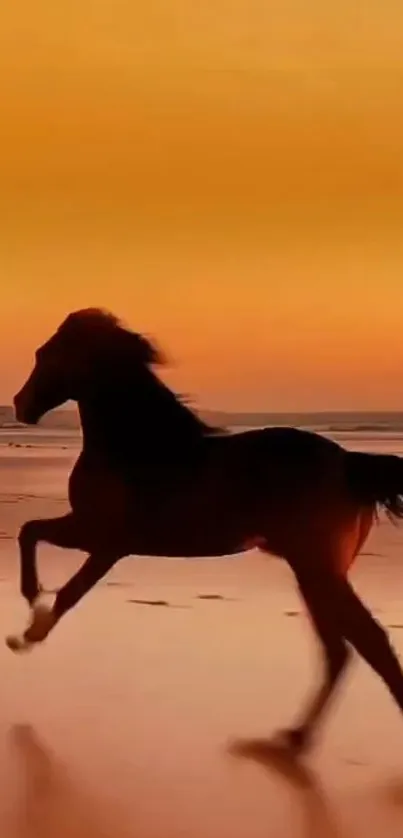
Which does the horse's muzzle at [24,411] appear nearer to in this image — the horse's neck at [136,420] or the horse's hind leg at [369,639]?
the horse's neck at [136,420]

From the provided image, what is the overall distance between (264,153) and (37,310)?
234 millimetres

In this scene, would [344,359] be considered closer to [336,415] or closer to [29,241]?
[336,415]

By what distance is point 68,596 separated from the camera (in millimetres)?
771

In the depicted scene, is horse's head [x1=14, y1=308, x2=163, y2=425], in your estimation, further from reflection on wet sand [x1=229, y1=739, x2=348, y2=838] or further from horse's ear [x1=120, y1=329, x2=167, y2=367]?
reflection on wet sand [x1=229, y1=739, x2=348, y2=838]

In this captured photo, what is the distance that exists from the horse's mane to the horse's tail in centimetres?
11

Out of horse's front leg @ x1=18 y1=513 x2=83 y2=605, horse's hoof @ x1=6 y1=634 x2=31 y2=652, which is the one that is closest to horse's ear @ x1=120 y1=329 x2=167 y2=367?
horse's front leg @ x1=18 y1=513 x2=83 y2=605

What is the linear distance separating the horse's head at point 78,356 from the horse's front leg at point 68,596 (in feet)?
0.39

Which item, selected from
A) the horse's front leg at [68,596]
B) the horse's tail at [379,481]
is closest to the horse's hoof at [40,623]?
the horse's front leg at [68,596]

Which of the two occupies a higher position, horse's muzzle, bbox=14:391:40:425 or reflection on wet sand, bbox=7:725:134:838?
horse's muzzle, bbox=14:391:40:425

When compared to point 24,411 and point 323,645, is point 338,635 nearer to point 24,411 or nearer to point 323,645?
point 323,645

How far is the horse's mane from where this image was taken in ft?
2.42

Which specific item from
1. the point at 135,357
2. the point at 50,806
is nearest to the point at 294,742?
the point at 50,806

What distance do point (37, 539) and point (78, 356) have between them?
14 centimetres

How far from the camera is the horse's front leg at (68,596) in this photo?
0.77 metres
